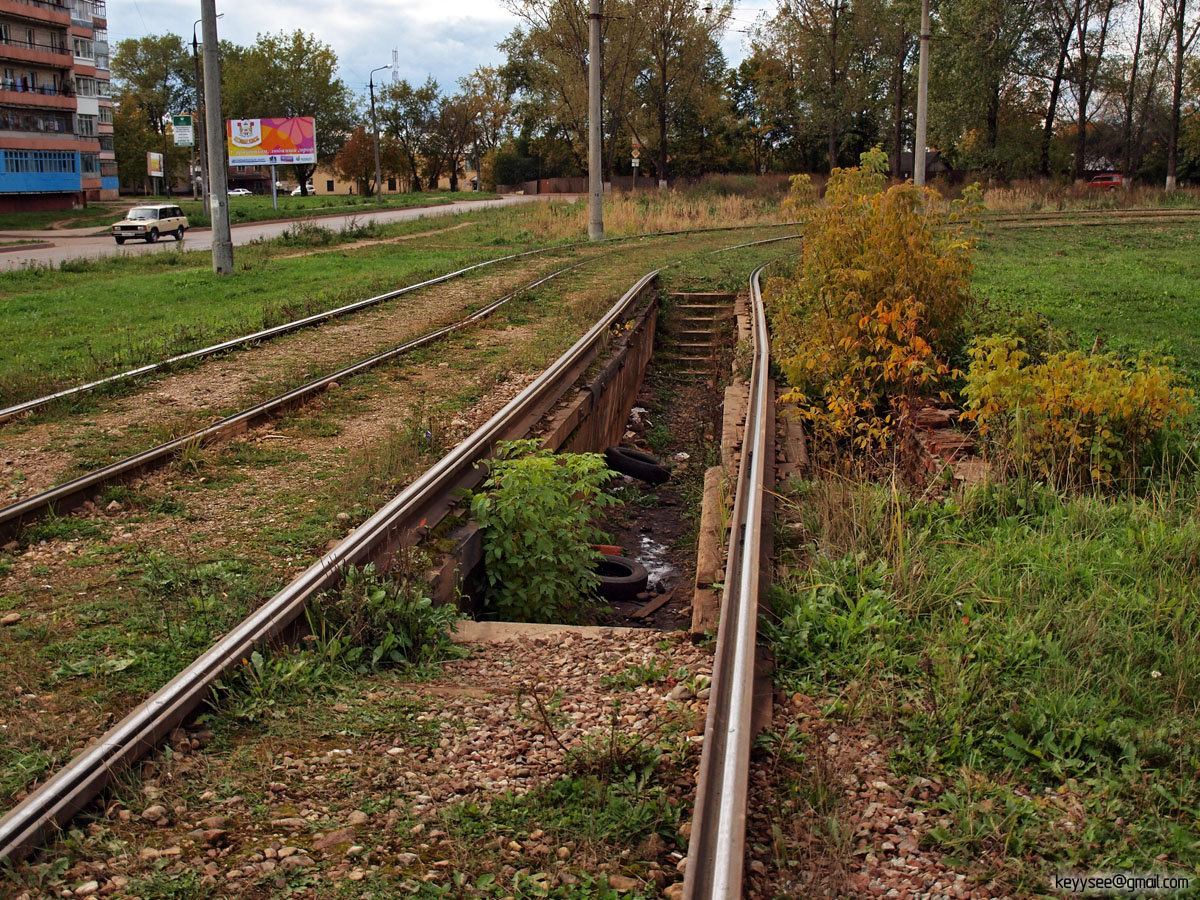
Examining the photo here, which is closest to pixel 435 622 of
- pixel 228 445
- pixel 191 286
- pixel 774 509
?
pixel 774 509

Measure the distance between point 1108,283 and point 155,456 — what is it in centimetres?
1522

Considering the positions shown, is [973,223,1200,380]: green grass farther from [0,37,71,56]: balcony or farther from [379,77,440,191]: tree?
[379,77,440,191]: tree

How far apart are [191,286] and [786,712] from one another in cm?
1705

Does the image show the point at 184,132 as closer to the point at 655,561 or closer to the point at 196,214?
the point at 196,214

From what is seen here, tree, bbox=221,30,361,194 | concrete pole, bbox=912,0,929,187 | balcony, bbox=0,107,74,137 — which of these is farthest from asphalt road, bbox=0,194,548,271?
tree, bbox=221,30,361,194

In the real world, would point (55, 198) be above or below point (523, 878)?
above

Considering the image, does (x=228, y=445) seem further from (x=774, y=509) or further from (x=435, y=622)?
(x=774, y=509)

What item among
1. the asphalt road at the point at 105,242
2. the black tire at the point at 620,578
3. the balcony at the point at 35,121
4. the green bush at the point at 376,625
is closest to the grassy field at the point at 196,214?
the asphalt road at the point at 105,242

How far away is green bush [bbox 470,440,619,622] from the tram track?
43 cm

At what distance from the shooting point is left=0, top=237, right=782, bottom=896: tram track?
340 cm

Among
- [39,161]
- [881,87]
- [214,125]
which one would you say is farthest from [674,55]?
[214,125]

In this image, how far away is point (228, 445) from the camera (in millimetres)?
8180

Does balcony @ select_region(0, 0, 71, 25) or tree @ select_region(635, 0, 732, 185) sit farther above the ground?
balcony @ select_region(0, 0, 71, 25)

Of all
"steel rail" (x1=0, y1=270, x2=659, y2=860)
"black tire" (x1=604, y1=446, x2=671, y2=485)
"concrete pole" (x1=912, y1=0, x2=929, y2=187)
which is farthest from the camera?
"concrete pole" (x1=912, y1=0, x2=929, y2=187)
